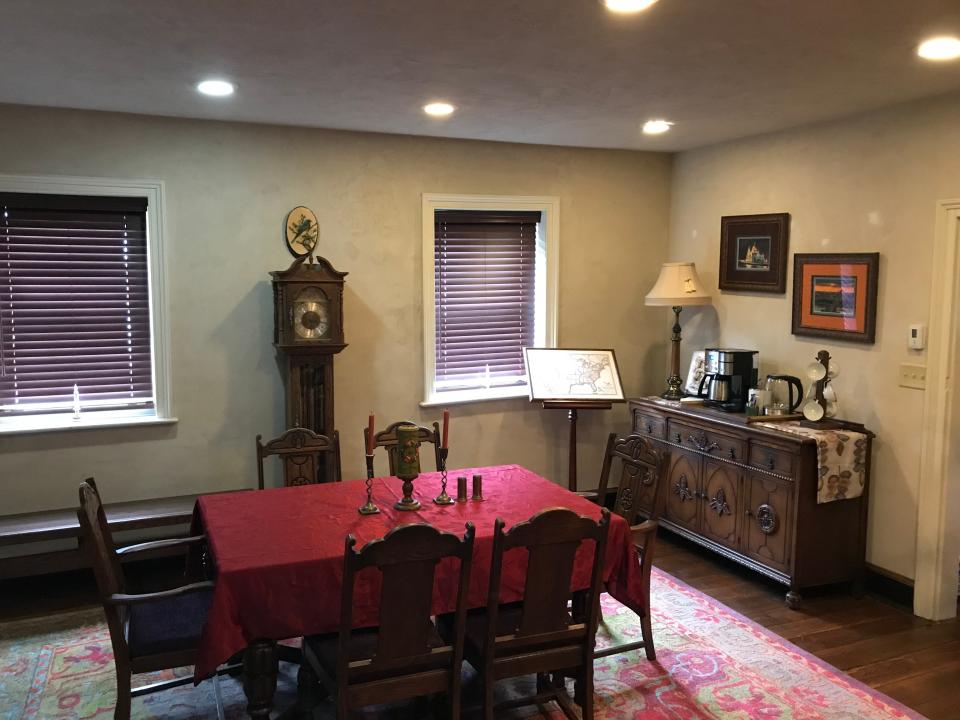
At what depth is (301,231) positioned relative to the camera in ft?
16.1

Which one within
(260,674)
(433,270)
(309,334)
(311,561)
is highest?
(433,270)

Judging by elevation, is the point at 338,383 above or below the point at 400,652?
above

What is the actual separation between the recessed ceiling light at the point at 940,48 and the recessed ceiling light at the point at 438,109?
2.12 metres

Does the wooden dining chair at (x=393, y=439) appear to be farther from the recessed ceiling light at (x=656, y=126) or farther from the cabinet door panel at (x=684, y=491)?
the recessed ceiling light at (x=656, y=126)

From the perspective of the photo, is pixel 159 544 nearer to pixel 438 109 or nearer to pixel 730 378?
pixel 438 109

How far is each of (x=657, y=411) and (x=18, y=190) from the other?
3.88 meters

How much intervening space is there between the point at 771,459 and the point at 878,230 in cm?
134

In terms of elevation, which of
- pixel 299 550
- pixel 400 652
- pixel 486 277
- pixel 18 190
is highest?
pixel 18 190

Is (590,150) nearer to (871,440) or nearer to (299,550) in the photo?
(871,440)

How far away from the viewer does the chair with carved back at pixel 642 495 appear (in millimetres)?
3494

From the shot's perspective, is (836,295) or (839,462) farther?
(836,295)

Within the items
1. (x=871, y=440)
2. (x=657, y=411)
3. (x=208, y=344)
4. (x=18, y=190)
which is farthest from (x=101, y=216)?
(x=871, y=440)

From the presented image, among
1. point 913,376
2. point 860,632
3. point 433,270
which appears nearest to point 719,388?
point 913,376

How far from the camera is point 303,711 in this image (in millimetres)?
3043
